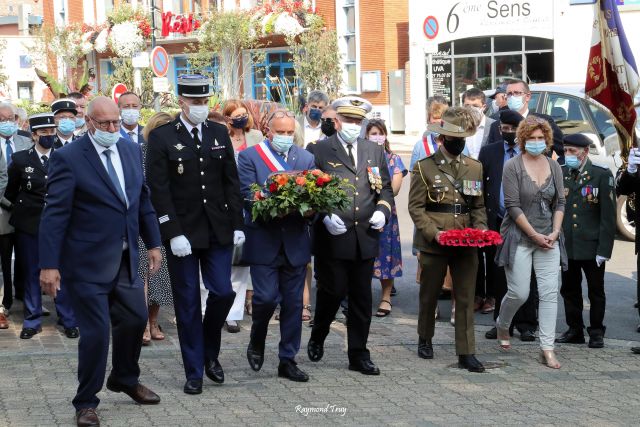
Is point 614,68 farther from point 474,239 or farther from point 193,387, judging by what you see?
point 193,387

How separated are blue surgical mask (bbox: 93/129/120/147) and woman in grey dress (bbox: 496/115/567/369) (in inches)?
131

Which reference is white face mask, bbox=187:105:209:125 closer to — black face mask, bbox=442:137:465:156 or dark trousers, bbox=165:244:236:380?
dark trousers, bbox=165:244:236:380

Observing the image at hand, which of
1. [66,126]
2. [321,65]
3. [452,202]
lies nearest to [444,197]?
[452,202]

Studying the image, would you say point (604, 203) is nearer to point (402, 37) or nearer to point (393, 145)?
point (393, 145)

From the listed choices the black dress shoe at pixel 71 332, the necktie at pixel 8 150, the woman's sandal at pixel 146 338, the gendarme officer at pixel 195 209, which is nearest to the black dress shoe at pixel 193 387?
the gendarme officer at pixel 195 209

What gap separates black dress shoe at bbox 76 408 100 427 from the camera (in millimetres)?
6801

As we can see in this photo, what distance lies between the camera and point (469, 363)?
8406 mm

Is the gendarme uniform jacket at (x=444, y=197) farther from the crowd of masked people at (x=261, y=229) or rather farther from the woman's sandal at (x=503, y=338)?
the woman's sandal at (x=503, y=338)

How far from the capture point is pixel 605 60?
29.9 feet

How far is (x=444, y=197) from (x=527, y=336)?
1.73m

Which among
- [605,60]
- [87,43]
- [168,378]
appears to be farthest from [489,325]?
[87,43]

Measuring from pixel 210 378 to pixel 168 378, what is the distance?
38cm

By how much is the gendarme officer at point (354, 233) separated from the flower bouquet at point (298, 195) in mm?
390

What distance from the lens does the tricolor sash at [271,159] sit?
834cm
